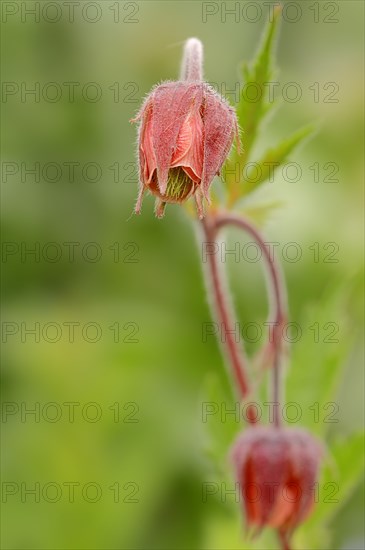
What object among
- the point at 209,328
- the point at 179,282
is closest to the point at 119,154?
the point at 179,282

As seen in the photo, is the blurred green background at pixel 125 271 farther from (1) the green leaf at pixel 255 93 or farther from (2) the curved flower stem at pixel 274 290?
(1) the green leaf at pixel 255 93

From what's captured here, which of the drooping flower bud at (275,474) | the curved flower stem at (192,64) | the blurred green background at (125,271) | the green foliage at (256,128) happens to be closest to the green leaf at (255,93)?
the green foliage at (256,128)

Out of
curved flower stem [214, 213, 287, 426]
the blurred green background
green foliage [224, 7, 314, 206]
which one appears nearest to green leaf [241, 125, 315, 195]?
green foliage [224, 7, 314, 206]

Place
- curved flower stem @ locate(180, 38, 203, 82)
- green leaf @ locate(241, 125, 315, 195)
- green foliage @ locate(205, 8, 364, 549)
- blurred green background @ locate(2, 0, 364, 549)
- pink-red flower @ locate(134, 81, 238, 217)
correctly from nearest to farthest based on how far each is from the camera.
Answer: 1. pink-red flower @ locate(134, 81, 238, 217)
2. curved flower stem @ locate(180, 38, 203, 82)
3. green leaf @ locate(241, 125, 315, 195)
4. green foliage @ locate(205, 8, 364, 549)
5. blurred green background @ locate(2, 0, 364, 549)

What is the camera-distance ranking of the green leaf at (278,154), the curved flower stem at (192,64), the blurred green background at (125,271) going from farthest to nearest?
the blurred green background at (125,271), the green leaf at (278,154), the curved flower stem at (192,64)

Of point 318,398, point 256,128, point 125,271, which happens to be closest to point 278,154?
point 256,128

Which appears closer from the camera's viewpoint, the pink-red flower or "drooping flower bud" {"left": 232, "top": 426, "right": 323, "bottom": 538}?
the pink-red flower

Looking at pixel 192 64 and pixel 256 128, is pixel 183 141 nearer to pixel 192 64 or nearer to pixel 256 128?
pixel 192 64

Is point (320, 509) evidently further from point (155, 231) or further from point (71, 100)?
point (71, 100)

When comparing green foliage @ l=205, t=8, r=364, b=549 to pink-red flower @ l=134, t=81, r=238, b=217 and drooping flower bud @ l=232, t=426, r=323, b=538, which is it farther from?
pink-red flower @ l=134, t=81, r=238, b=217
